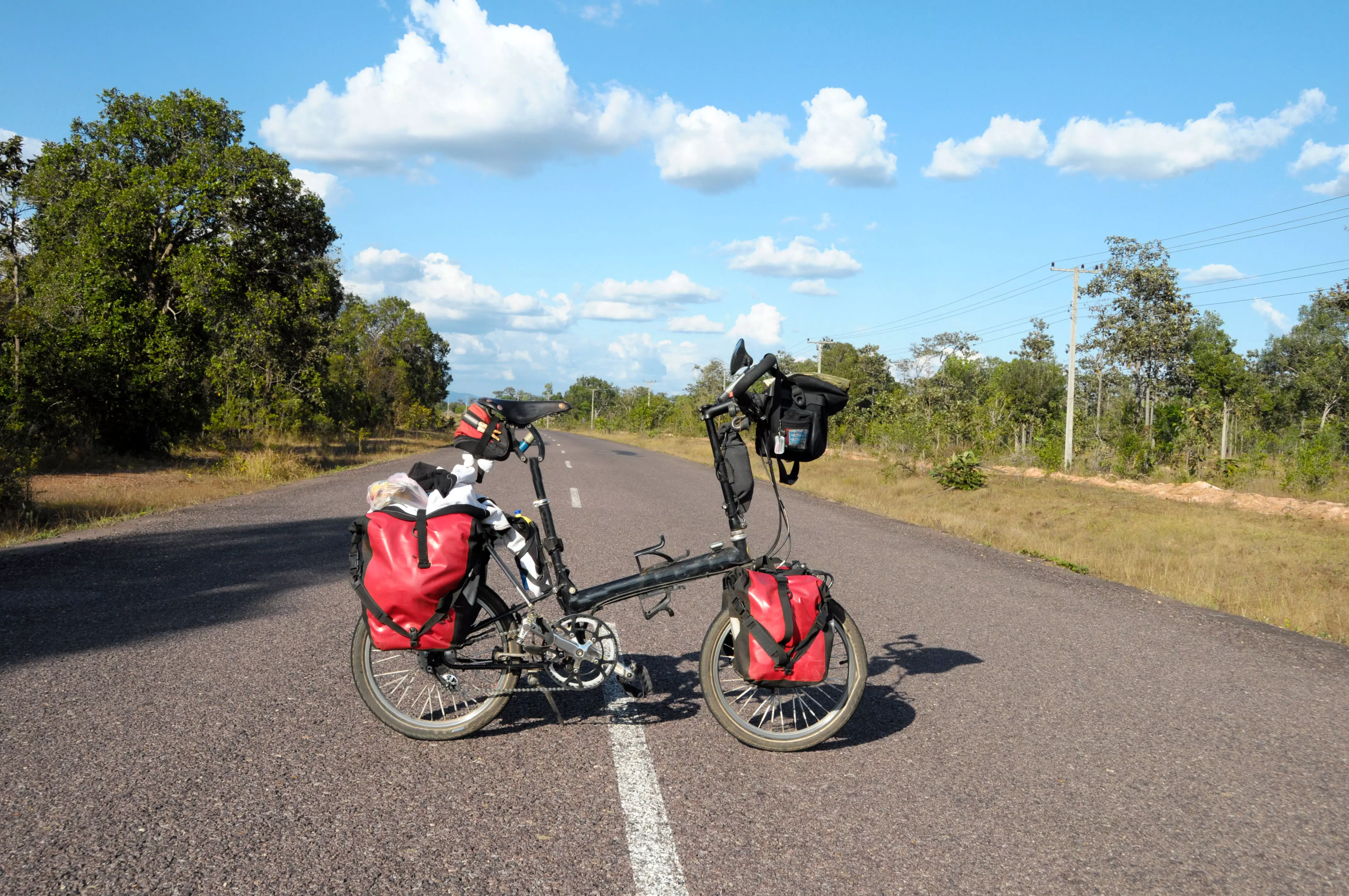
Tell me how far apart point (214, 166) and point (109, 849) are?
20322 millimetres

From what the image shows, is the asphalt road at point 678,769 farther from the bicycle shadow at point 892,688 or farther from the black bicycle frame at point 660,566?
the black bicycle frame at point 660,566

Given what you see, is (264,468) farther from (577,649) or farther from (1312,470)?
(1312,470)

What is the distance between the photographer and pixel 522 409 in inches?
150

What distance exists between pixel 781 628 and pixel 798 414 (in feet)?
3.12

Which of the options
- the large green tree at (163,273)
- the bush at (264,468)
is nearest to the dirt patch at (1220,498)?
the bush at (264,468)

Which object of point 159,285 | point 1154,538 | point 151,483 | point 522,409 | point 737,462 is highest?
point 159,285

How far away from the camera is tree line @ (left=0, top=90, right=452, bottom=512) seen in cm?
1750

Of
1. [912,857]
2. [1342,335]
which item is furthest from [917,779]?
[1342,335]

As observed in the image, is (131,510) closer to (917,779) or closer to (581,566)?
(581,566)

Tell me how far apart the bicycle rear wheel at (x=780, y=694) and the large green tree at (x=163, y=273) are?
18149 mm

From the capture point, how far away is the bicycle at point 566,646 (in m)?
3.74

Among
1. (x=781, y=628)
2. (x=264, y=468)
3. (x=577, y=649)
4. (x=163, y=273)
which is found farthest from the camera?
(x=163, y=273)

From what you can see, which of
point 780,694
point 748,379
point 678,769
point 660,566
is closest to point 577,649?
point 660,566

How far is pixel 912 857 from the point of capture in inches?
113
